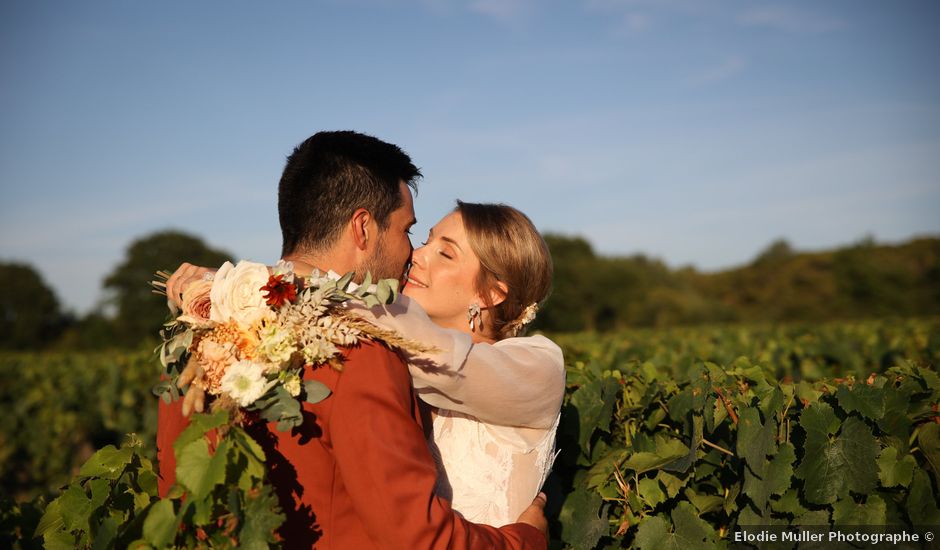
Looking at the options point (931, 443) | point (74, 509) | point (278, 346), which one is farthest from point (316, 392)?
point (931, 443)

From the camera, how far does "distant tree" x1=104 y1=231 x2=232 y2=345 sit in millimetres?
52531

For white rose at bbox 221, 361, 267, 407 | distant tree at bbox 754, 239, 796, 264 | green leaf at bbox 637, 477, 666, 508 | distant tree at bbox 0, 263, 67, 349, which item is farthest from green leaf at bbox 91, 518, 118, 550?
distant tree at bbox 754, 239, 796, 264

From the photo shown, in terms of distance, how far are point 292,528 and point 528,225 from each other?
5.85 ft

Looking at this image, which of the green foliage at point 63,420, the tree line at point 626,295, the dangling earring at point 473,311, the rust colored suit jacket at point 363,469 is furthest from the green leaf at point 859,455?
the tree line at point 626,295

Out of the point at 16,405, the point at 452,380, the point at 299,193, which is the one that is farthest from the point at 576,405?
the point at 16,405

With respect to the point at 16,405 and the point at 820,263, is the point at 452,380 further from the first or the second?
the point at 820,263

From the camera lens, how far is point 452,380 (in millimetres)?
2451

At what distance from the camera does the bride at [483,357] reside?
246 centimetres

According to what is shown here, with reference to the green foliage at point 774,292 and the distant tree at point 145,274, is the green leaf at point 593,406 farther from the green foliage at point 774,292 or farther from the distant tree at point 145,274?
the distant tree at point 145,274

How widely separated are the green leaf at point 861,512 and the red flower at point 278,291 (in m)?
1.98

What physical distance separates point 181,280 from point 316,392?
0.89 meters

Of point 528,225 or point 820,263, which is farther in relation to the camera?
point 820,263

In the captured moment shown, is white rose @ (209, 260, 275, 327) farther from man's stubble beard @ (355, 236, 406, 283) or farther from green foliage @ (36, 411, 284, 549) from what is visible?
man's stubble beard @ (355, 236, 406, 283)

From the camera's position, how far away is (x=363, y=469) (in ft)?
6.86
